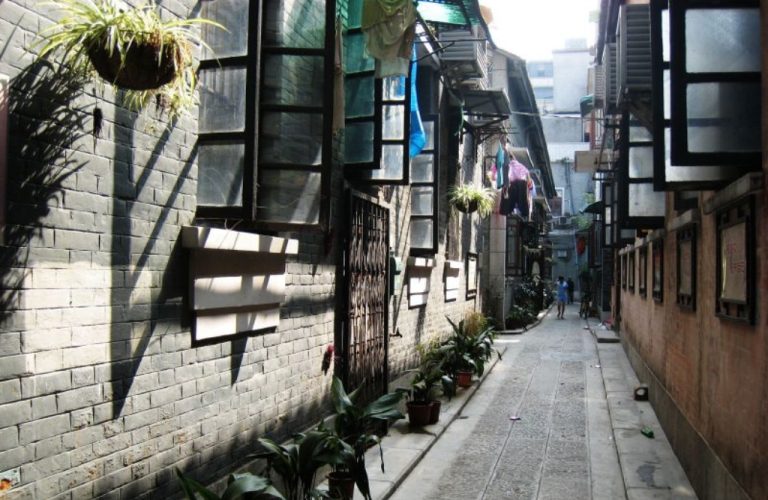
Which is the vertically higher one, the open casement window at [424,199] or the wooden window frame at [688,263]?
the open casement window at [424,199]

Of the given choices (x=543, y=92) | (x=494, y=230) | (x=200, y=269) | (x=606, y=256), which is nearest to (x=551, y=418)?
(x=200, y=269)

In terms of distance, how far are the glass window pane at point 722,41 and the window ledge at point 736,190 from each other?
87cm

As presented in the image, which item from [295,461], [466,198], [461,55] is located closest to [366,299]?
[295,461]

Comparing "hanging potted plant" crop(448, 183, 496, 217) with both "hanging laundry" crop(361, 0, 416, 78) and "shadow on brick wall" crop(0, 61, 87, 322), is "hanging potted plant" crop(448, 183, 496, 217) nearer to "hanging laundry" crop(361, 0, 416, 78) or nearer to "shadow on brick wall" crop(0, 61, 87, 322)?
"hanging laundry" crop(361, 0, 416, 78)

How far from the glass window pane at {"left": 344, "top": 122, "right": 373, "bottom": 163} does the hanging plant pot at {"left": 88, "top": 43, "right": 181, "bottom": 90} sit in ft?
14.6

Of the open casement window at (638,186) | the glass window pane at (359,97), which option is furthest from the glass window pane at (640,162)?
the glass window pane at (359,97)

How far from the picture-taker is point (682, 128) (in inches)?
203

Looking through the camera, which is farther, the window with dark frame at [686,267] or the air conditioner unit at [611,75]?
the air conditioner unit at [611,75]

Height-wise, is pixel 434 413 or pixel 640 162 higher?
pixel 640 162

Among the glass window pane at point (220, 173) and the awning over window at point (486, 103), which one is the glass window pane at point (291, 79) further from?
the awning over window at point (486, 103)

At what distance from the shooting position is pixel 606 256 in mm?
29625

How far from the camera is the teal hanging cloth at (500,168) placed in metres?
19.4

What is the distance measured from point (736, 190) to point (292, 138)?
3.24 meters

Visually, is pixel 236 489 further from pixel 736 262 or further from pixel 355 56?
pixel 355 56
